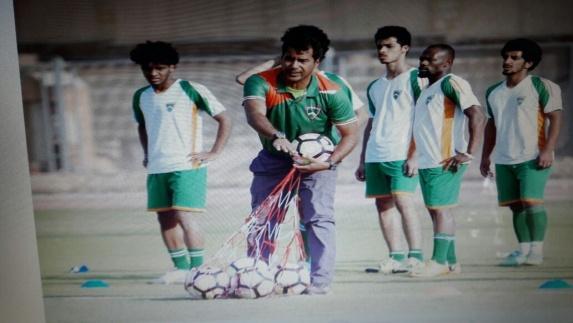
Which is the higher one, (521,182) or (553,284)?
(521,182)

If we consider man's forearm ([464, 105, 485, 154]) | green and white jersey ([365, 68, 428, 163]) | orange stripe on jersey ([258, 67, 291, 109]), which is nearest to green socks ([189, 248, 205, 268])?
orange stripe on jersey ([258, 67, 291, 109])

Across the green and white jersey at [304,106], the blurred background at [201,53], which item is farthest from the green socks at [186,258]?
the green and white jersey at [304,106]

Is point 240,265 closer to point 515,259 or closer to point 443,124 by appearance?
point 443,124

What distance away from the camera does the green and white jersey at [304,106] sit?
2836 millimetres

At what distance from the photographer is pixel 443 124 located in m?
2.89

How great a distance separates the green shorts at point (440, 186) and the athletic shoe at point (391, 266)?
29 cm

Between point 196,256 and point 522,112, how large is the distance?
1.57 m

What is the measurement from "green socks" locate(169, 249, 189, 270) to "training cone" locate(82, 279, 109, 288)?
337 millimetres

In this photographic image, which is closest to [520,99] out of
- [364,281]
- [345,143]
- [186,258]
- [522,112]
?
[522,112]

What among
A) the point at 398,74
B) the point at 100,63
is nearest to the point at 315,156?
the point at 398,74

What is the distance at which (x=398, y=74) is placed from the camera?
2924 millimetres

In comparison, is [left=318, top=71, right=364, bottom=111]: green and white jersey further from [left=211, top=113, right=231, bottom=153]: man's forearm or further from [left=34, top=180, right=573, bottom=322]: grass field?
[left=211, top=113, right=231, bottom=153]: man's forearm

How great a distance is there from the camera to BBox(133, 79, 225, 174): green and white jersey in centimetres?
297

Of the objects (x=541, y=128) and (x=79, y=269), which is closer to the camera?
(x=541, y=128)
